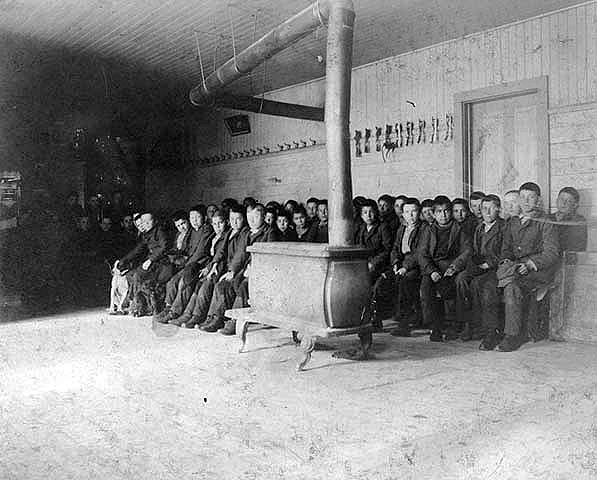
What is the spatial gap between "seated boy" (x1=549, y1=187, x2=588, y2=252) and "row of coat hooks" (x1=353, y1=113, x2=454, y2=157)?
69.9 inches

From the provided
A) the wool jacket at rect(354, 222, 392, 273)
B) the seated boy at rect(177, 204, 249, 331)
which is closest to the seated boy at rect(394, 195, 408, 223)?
the wool jacket at rect(354, 222, 392, 273)

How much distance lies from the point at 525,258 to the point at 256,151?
5.70 meters

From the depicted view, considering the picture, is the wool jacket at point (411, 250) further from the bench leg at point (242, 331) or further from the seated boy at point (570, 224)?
the bench leg at point (242, 331)

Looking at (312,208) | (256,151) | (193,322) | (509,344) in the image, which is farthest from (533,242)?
(256,151)

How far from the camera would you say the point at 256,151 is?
9930 millimetres

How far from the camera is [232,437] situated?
9.81 feet

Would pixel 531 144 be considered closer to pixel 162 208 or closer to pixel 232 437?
pixel 232 437

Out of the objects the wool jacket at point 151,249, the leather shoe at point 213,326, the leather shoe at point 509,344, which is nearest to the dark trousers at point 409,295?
the leather shoe at point 509,344

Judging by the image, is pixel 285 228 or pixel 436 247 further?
pixel 285 228

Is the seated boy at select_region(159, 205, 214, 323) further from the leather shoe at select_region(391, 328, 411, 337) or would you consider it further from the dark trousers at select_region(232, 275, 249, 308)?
the leather shoe at select_region(391, 328, 411, 337)

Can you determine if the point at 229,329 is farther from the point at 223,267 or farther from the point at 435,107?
the point at 435,107

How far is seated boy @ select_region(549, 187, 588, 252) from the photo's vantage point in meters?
5.34

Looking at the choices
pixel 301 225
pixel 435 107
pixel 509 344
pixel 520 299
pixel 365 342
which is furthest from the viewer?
pixel 435 107

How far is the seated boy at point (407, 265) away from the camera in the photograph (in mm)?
5676
